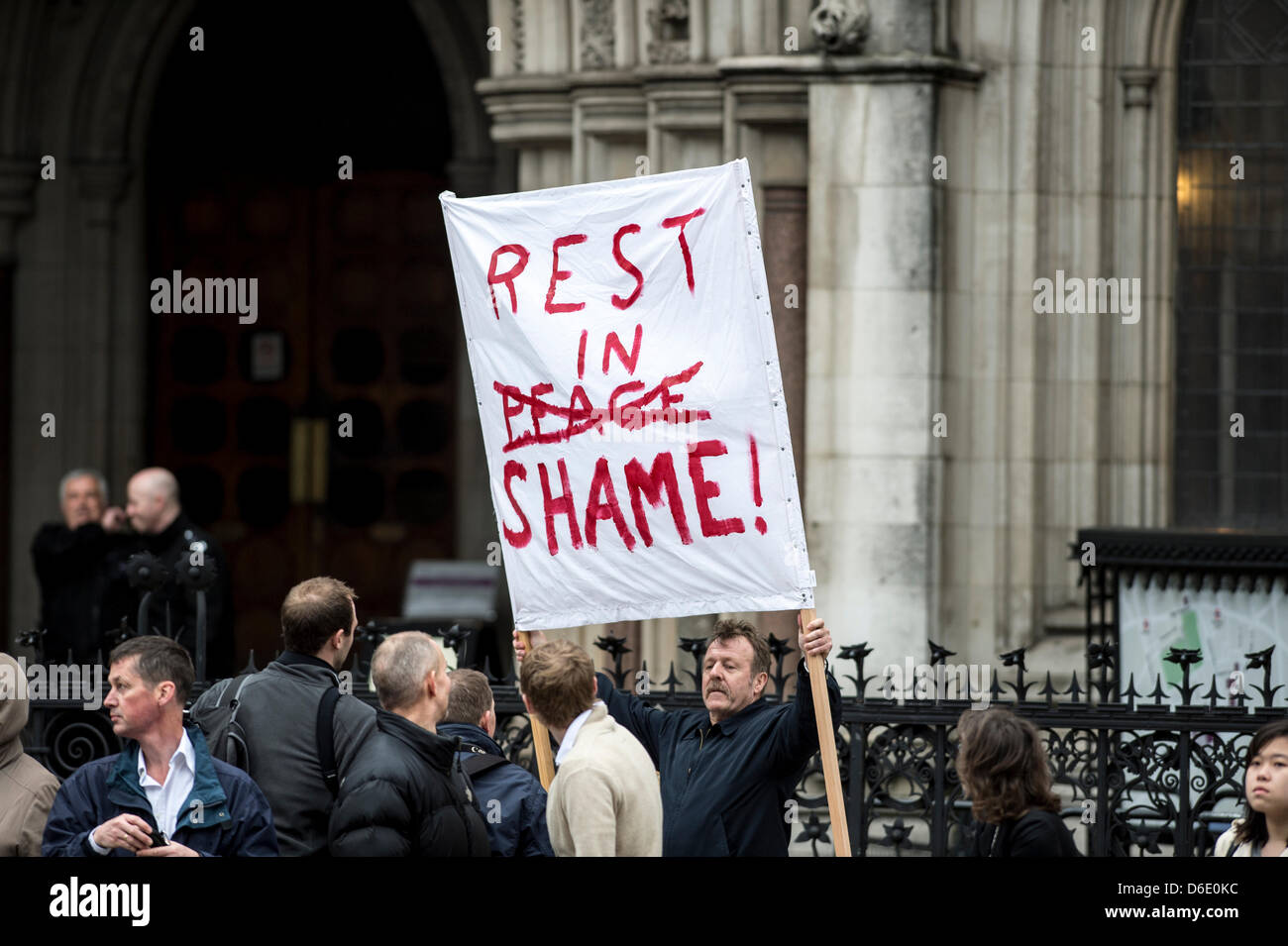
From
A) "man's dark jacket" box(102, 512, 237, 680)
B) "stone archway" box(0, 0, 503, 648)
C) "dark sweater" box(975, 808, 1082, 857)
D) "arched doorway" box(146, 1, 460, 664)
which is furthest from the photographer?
"arched doorway" box(146, 1, 460, 664)

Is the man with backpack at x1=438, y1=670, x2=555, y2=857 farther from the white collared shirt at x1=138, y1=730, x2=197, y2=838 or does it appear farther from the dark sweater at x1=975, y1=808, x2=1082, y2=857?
the dark sweater at x1=975, y1=808, x2=1082, y2=857

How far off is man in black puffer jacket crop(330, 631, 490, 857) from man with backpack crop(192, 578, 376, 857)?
269 mm

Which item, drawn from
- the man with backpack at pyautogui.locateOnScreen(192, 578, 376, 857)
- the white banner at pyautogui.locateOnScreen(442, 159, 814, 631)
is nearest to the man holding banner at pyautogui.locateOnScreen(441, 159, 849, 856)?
the white banner at pyautogui.locateOnScreen(442, 159, 814, 631)

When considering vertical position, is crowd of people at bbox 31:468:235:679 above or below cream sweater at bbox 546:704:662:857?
above

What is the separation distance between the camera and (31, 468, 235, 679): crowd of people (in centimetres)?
1028

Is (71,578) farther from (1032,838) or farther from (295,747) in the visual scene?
(1032,838)

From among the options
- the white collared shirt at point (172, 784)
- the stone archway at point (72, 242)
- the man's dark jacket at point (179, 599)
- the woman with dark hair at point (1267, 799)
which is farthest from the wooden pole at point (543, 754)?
the stone archway at point (72, 242)

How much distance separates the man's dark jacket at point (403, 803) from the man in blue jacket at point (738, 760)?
32.7 inches

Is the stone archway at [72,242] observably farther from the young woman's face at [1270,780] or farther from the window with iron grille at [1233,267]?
the young woman's face at [1270,780]

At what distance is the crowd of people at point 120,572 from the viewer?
10281 millimetres

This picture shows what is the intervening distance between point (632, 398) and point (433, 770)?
145 cm

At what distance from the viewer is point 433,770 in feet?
19.2

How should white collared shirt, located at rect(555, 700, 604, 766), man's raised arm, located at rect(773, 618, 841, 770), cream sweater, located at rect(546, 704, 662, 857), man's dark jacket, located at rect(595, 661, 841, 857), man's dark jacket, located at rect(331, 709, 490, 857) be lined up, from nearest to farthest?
man's dark jacket, located at rect(331, 709, 490, 857) < cream sweater, located at rect(546, 704, 662, 857) < white collared shirt, located at rect(555, 700, 604, 766) < man's raised arm, located at rect(773, 618, 841, 770) < man's dark jacket, located at rect(595, 661, 841, 857)
